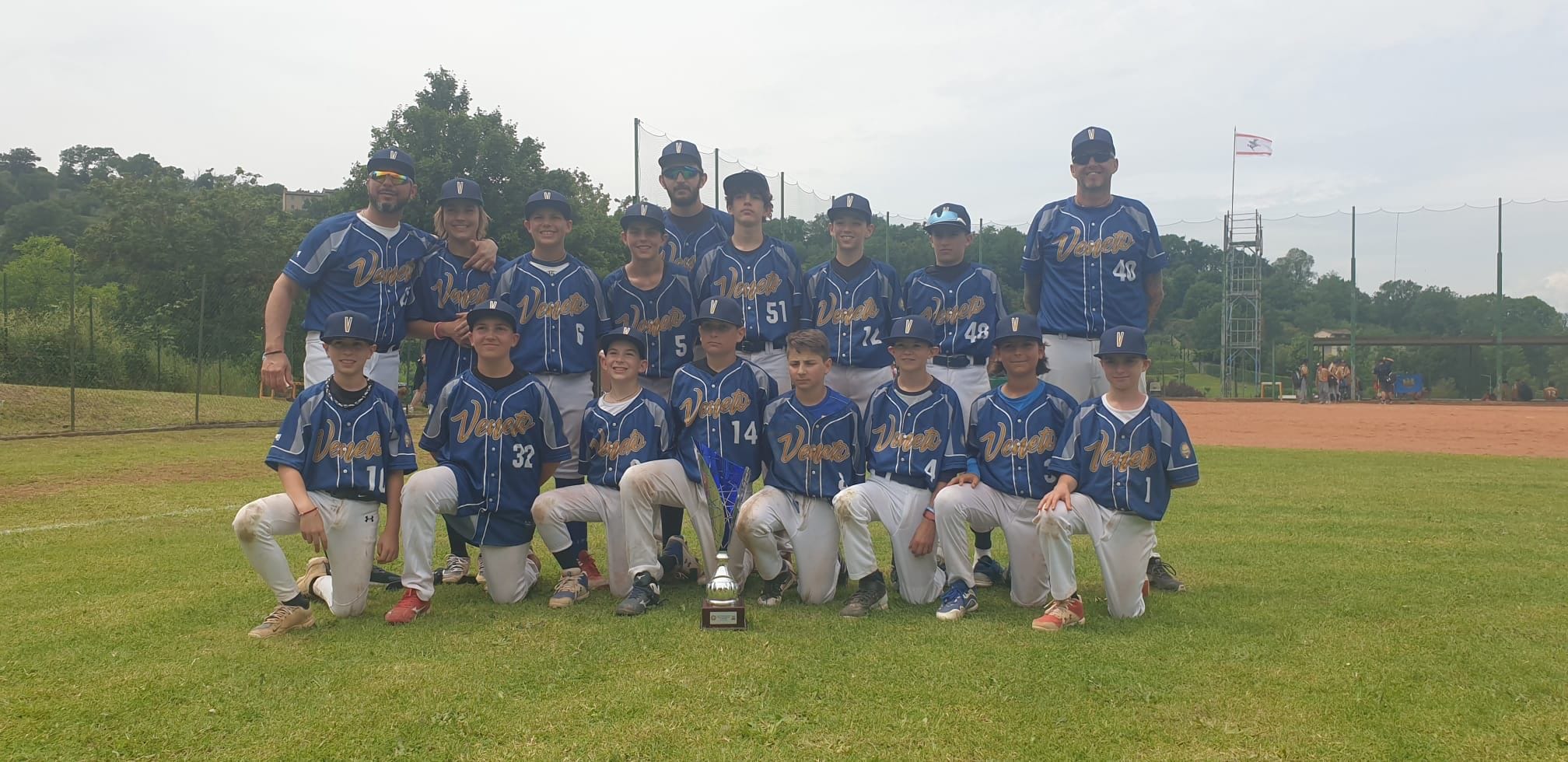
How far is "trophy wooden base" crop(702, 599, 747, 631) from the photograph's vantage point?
400 cm

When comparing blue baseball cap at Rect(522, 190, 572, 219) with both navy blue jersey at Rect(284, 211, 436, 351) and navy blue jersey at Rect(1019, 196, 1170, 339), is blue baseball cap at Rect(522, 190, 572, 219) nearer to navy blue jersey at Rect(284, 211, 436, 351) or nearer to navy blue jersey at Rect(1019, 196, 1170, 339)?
navy blue jersey at Rect(284, 211, 436, 351)

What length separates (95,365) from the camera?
790 inches

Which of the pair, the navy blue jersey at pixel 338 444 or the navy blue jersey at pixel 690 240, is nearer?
the navy blue jersey at pixel 338 444

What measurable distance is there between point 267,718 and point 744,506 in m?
2.27

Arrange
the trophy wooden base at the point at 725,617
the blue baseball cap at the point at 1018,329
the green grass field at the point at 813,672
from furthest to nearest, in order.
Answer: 1. the blue baseball cap at the point at 1018,329
2. the trophy wooden base at the point at 725,617
3. the green grass field at the point at 813,672

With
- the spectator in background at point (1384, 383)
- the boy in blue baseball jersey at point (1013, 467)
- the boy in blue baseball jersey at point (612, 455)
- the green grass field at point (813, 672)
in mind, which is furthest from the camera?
the spectator in background at point (1384, 383)

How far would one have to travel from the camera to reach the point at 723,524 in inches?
182

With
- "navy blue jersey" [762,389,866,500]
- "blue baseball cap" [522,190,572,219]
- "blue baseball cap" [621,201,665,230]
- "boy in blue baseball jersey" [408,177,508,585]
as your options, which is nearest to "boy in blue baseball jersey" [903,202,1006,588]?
"navy blue jersey" [762,389,866,500]

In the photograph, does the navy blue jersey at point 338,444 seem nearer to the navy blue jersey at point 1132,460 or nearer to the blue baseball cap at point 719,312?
the blue baseball cap at point 719,312

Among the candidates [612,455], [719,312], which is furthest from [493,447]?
[719,312]

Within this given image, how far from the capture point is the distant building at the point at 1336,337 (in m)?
31.9

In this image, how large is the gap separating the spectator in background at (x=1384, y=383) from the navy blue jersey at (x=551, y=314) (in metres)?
30.0

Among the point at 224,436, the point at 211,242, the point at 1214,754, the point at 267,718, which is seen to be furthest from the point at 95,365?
the point at 1214,754

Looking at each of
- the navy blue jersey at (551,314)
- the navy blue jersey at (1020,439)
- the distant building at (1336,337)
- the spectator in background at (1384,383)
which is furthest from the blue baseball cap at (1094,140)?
the distant building at (1336,337)
